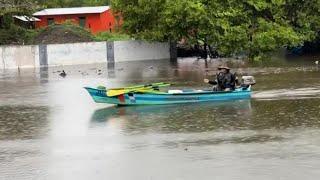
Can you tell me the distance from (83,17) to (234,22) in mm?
33415

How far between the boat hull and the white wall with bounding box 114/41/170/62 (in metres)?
30.5

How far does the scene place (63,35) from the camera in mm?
56438

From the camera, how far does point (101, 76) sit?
36.2 metres

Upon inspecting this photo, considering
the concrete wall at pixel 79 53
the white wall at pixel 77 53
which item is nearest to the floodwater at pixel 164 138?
the concrete wall at pixel 79 53

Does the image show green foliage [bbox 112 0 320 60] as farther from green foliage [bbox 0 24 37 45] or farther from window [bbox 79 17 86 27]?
window [bbox 79 17 86 27]

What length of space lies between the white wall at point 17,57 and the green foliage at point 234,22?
8598mm

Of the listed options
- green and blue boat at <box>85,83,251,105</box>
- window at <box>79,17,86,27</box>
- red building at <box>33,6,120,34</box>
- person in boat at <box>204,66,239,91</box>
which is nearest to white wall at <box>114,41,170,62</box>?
red building at <box>33,6,120,34</box>

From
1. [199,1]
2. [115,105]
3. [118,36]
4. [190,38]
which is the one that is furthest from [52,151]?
[118,36]

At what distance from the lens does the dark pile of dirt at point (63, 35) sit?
2202 inches

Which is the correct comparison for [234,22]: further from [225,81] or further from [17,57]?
[225,81]

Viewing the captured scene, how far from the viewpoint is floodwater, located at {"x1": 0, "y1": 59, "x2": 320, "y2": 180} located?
37.3 ft

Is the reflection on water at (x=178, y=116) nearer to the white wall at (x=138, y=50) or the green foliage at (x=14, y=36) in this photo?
the white wall at (x=138, y=50)

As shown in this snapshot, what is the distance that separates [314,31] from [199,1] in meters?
10.2

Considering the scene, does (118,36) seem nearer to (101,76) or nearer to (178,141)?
(101,76)
